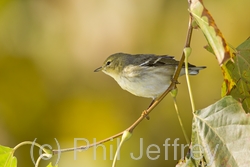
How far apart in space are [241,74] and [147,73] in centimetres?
72

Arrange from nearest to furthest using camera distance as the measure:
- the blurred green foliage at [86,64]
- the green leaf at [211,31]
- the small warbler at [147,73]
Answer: the green leaf at [211,31] → the small warbler at [147,73] → the blurred green foliage at [86,64]

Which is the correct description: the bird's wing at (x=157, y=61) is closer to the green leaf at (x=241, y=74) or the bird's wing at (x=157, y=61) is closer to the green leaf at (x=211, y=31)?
the green leaf at (x=241, y=74)

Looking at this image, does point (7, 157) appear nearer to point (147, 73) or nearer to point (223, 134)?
point (223, 134)

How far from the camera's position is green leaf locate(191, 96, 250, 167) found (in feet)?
2.09

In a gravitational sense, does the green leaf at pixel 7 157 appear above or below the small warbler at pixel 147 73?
below

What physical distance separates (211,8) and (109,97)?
2.85 feet

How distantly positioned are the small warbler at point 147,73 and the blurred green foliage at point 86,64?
1.06 m

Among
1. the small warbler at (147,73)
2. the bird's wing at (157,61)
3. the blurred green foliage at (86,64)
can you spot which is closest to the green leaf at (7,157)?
the small warbler at (147,73)

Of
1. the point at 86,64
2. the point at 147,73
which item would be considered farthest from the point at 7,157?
the point at 86,64

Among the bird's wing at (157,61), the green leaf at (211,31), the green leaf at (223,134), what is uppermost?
the green leaf at (211,31)

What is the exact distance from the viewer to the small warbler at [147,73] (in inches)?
54.6

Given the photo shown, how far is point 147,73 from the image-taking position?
1.45m

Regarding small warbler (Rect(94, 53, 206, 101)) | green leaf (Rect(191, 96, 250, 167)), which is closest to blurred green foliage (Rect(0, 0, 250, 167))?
small warbler (Rect(94, 53, 206, 101))

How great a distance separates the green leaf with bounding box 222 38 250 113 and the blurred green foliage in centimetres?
180
